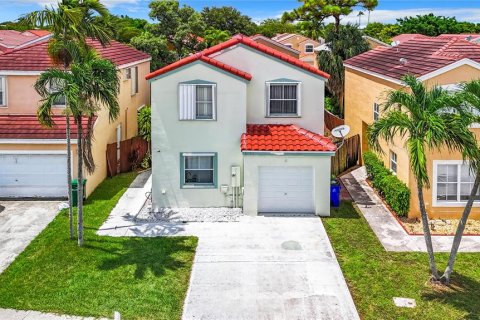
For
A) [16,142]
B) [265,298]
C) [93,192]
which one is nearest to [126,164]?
[93,192]

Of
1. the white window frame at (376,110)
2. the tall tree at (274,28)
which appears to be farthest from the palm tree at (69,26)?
the tall tree at (274,28)

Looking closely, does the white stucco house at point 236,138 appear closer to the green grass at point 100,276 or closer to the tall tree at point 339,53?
the green grass at point 100,276

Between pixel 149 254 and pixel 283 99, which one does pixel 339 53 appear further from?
pixel 149 254

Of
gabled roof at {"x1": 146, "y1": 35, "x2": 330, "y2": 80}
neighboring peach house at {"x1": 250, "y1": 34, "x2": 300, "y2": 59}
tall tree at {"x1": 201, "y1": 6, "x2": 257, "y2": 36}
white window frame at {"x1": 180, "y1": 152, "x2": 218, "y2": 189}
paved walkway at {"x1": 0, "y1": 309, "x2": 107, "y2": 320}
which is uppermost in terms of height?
tall tree at {"x1": 201, "y1": 6, "x2": 257, "y2": 36}

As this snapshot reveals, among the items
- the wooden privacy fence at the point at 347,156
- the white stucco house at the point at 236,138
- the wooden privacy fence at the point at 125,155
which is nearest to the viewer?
the white stucco house at the point at 236,138

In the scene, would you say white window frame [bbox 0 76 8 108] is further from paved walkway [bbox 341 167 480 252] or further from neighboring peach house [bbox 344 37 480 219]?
neighboring peach house [bbox 344 37 480 219]

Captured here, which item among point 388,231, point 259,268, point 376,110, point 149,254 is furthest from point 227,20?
point 259,268

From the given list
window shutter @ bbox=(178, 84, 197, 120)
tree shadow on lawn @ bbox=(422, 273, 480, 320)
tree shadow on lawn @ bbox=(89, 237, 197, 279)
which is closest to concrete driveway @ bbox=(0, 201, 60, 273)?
tree shadow on lawn @ bbox=(89, 237, 197, 279)
